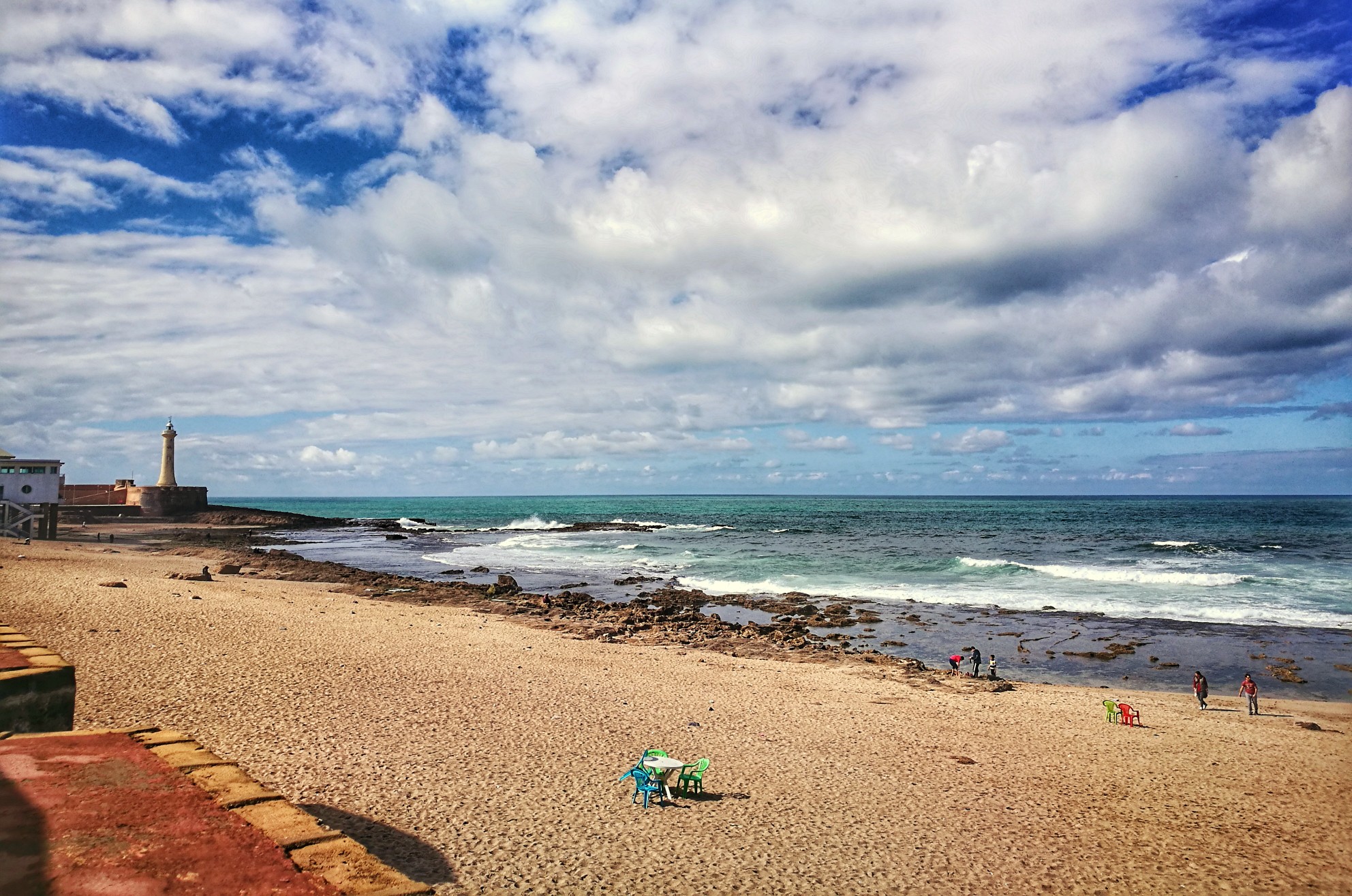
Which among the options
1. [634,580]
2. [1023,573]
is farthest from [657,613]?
[1023,573]

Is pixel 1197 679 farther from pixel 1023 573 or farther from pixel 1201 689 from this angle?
pixel 1023 573

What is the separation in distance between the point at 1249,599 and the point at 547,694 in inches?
1220

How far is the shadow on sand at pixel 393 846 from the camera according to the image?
7504 mm

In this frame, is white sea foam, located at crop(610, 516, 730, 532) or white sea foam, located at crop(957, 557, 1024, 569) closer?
white sea foam, located at crop(957, 557, 1024, 569)

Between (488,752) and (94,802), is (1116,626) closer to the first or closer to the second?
(488,752)

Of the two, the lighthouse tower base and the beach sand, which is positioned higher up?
the lighthouse tower base

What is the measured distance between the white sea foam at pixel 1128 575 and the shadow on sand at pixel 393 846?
1481 inches

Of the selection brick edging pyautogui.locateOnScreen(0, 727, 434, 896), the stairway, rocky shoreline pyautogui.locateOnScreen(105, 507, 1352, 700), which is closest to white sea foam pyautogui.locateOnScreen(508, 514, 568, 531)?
the stairway

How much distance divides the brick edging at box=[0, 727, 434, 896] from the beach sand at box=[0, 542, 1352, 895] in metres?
2.51

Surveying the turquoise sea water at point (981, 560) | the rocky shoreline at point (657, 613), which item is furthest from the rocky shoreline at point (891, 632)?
the turquoise sea water at point (981, 560)

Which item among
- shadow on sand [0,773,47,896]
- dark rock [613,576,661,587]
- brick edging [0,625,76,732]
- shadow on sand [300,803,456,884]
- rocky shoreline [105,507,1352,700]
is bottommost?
rocky shoreline [105,507,1352,700]

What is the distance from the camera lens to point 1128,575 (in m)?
38.0

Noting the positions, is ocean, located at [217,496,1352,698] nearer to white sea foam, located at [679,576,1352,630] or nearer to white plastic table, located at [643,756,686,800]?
white sea foam, located at [679,576,1352,630]

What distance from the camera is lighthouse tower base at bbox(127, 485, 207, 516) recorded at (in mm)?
75188
